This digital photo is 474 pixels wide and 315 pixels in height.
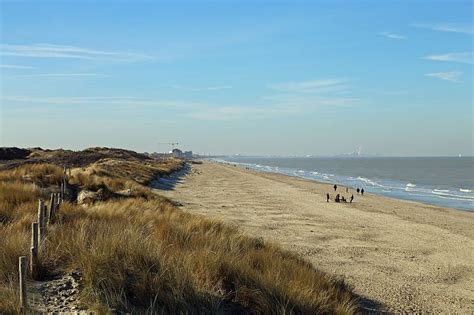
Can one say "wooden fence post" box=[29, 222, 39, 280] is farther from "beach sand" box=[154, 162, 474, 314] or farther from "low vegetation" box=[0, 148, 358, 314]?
"beach sand" box=[154, 162, 474, 314]

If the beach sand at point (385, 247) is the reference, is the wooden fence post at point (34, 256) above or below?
above

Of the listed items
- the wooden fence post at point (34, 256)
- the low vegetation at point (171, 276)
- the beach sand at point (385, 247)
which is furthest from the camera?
the beach sand at point (385, 247)

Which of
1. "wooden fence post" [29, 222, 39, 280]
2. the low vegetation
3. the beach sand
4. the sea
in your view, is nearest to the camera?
the low vegetation

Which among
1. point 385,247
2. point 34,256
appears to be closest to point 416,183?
point 385,247

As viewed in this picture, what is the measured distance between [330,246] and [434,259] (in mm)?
2916

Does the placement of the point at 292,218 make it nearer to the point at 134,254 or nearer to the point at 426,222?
the point at 426,222

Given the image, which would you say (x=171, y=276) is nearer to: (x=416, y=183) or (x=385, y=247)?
(x=385, y=247)

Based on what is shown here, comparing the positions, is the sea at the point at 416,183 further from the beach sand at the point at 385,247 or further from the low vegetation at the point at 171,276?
the low vegetation at the point at 171,276

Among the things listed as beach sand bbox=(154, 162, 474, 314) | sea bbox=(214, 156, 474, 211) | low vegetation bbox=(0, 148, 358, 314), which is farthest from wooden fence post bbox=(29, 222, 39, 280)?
sea bbox=(214, 156, 474, 211)

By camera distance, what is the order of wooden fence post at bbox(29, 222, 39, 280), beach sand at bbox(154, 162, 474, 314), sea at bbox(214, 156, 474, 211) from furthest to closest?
sea at bbox(214, 156, 474, 211) → beach sand at bbox(154, 162, 474, 314) → wooden fence post at bbox(29, 222, 39, 280)

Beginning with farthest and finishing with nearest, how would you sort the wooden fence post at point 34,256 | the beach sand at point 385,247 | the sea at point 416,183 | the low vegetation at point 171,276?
the sea at point 416,183 → the beach sand at point 385,247 → the wooden fence post at point 34,256 → the low vegetation at point 171,276

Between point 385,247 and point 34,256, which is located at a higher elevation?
point 34,256

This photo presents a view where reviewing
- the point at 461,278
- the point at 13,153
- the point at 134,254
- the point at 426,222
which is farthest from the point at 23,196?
the point at 13,153

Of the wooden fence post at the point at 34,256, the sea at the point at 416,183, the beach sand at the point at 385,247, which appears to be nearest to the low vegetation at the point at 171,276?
the wooden fence post at the point at 34,256
